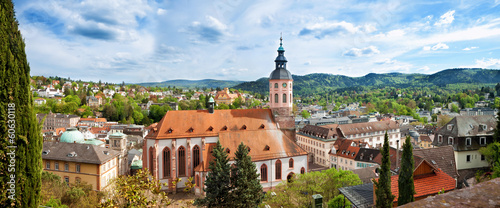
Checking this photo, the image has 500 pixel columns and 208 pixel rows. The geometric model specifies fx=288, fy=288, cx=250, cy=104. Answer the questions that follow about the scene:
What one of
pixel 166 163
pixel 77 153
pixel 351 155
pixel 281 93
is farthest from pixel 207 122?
pixel 351 155

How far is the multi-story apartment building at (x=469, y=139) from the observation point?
96.4ft

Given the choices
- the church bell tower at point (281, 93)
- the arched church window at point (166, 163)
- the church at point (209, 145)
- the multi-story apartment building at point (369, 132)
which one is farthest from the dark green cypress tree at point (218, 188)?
the multi-story apartment building at point (369, 132)

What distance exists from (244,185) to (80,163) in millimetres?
22756

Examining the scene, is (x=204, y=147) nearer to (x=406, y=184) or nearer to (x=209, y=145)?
(x=209, y=145)

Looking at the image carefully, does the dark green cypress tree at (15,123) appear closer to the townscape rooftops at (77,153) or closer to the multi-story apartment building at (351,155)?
the townscape rooftops at (77,153)

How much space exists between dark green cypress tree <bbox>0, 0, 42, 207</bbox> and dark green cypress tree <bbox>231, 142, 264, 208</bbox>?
1650cm

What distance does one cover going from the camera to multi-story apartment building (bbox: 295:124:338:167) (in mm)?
60875

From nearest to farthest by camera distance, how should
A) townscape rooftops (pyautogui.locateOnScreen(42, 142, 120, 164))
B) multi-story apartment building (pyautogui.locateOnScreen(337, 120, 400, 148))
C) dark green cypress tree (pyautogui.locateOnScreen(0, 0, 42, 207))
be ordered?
dark green cypress tree (pyautogui.locateOnScreen(0, 0, 42, 207))
townscape rooftops (pyautogui.locateOnScreen(42, 142, 120, 164))
multi-story apartment building (pyautogui.locateOnScreen(337, 120, 400, 148))

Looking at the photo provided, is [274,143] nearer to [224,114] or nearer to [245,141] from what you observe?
[245,141]

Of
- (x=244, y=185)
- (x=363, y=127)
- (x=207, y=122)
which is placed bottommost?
(x=244, y=185)

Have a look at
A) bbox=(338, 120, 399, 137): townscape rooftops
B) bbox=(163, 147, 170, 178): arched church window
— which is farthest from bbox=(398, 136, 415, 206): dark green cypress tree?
bbox=(338, 120, 399, 137): townscape rooftops

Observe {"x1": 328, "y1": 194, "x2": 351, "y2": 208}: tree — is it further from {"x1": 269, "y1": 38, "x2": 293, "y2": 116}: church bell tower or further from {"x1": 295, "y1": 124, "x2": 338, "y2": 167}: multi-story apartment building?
{"x1": 295, "y1": 124, "x2": 338, "y2": 167}: multi-story apartment building

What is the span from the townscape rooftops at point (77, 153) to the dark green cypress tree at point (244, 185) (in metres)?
19.0

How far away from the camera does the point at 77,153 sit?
36.1 metres
